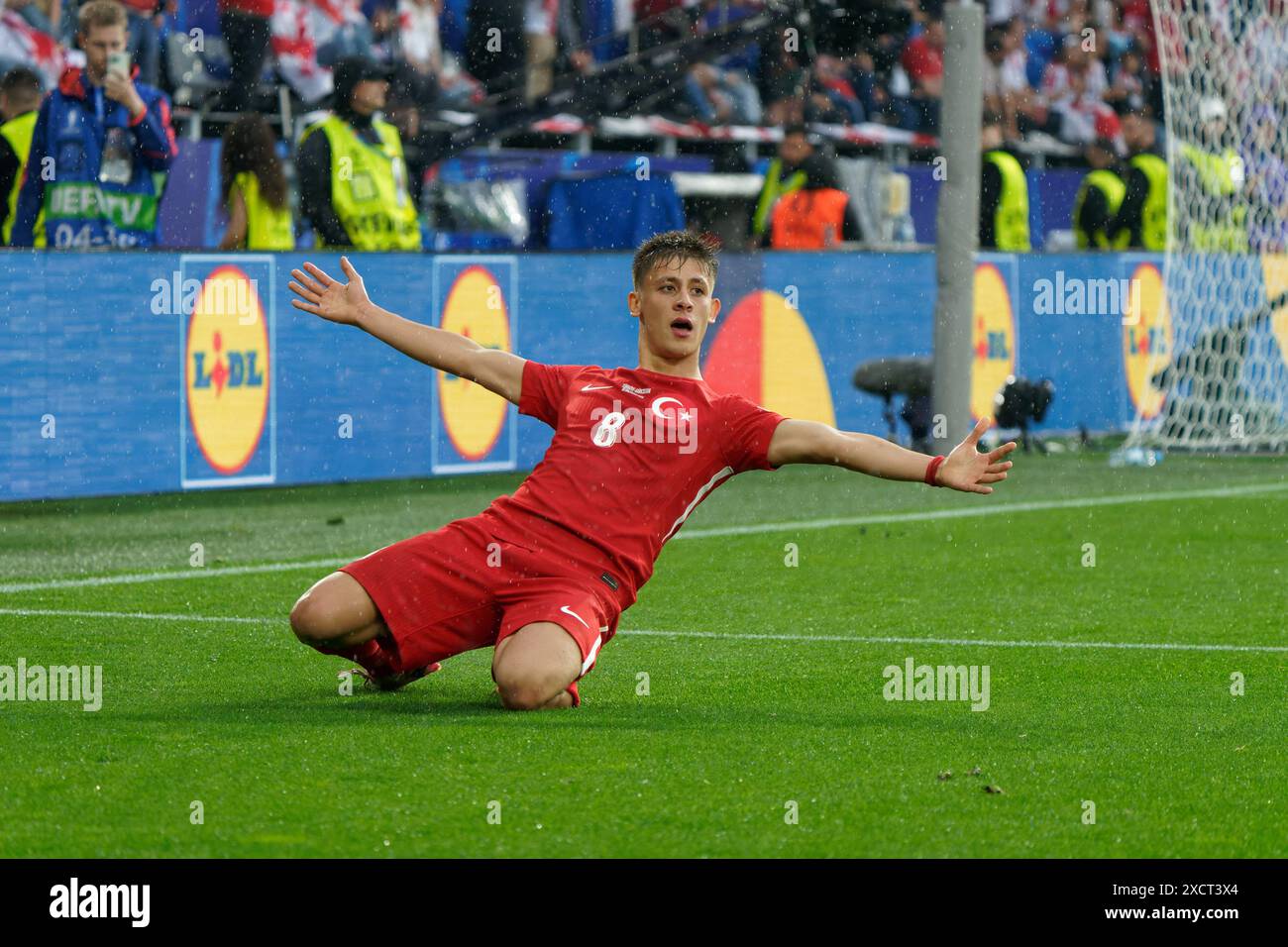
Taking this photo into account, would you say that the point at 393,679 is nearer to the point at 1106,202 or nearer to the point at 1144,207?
the point at 1106,202

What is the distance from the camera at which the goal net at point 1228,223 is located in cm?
1614

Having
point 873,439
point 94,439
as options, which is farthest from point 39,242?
point 873,439

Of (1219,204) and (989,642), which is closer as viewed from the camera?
(989,642)

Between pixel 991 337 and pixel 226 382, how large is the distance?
6035 millimetres

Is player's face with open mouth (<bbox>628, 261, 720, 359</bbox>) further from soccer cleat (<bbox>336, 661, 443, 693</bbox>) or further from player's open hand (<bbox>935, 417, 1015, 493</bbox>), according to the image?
soccer cleat (<bbox>336, 661, 443, 693</bbox>)

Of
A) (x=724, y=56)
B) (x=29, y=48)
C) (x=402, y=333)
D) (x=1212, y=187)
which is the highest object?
(x=724, y=56)

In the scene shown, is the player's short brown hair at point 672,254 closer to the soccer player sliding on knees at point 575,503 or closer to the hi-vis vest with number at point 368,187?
the soccer player sliding on knees at point 575,503

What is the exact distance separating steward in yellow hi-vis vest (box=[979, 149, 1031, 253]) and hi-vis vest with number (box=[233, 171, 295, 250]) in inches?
252

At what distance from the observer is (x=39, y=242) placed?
12.7 metres

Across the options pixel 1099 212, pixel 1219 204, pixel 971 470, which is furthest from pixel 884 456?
pixel 1099 212

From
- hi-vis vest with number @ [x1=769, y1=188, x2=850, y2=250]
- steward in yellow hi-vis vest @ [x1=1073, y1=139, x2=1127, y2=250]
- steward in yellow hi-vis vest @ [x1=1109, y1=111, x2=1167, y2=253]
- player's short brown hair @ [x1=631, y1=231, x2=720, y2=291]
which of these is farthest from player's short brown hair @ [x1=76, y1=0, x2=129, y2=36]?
steward in yellow hi-vis vest @ [x1=1109, y1=111, x2=1167, y2=253]

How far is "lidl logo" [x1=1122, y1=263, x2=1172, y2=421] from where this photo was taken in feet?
57.4

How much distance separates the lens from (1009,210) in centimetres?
1797

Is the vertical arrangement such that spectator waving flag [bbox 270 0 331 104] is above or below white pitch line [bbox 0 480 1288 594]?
above
